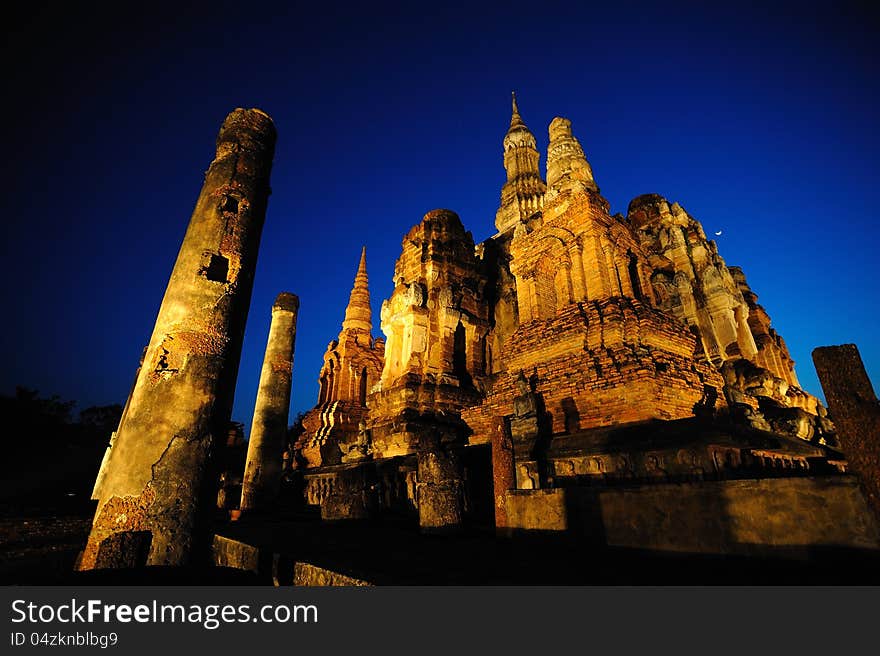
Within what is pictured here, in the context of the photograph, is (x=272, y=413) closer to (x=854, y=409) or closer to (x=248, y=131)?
(x=248, y=131)

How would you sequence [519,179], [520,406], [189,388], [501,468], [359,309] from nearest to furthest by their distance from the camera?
[189,388] < [501,468] < [520,406] < [359,309] < [519,179]

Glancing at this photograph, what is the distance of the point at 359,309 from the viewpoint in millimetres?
24594

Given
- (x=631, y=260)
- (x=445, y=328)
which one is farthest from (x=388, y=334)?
(x=631, y=260)

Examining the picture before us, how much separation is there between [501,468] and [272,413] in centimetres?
876

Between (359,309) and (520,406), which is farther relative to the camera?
(359,309)

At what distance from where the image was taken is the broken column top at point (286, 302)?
13.6 meters

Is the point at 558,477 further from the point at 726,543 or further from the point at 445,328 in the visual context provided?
the point at 445,328

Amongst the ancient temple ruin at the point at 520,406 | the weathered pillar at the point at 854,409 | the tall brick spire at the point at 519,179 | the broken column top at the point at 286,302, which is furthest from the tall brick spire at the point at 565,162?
the tall brick spire at the point at 519,179

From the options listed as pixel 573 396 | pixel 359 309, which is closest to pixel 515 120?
pixel 359 309

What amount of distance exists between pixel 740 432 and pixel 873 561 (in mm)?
3501

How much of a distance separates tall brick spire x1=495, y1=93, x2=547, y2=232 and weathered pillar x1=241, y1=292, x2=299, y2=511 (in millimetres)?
17798

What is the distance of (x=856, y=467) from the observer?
2.93 metres

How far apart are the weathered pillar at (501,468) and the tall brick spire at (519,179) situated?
22462mm

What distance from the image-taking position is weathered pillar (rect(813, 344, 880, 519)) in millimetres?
2885
